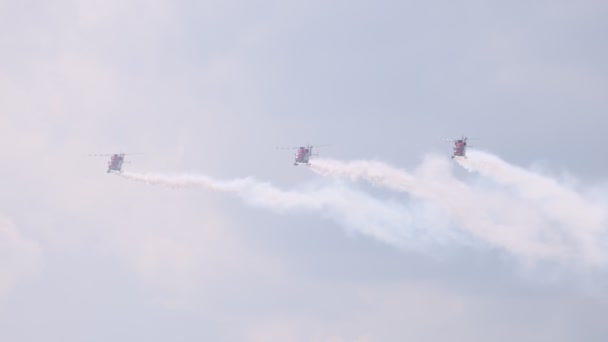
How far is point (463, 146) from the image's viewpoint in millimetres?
195500
